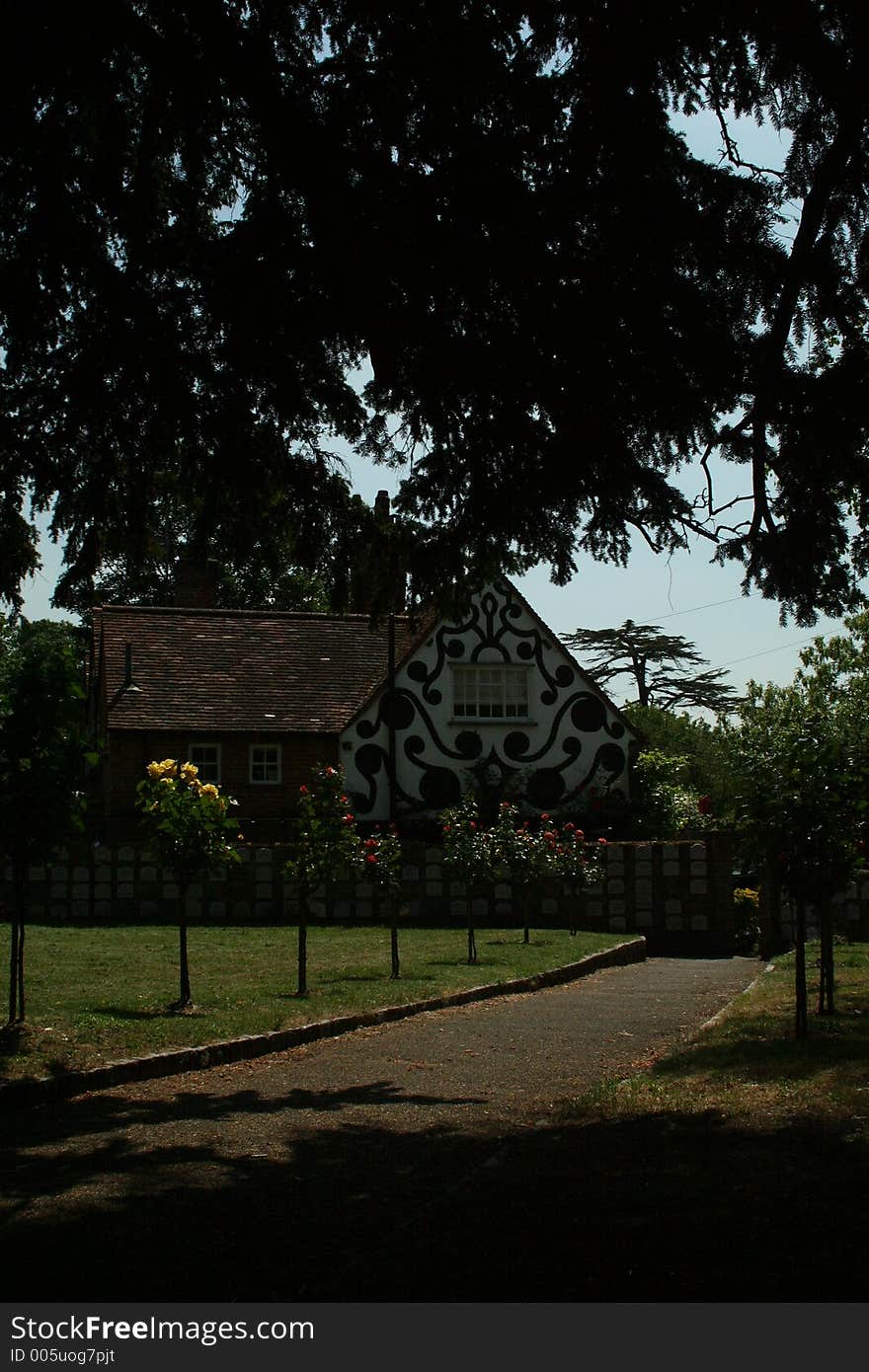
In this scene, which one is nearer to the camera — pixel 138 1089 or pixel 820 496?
pixel 820 496

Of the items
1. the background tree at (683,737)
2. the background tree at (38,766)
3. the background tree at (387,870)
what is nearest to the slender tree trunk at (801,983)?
the background tree at (38,766)

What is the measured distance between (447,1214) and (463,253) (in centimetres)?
524

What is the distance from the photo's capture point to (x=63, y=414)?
903 centimetres

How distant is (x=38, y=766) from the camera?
1134 centimetres

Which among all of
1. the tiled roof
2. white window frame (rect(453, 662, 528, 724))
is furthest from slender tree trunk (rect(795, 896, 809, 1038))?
white window frame (rect(453, 662, 528, 724))

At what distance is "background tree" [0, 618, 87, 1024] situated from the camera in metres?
11.3

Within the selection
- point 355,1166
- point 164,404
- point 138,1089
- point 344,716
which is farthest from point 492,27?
point 344,716

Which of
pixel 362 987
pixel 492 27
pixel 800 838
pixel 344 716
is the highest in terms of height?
pixel 492 27

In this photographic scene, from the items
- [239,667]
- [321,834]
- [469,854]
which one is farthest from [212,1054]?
[239,667]

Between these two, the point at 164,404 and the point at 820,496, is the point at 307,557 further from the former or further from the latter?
the point at 820,496

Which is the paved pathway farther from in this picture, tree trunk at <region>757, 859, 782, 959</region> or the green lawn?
tree trunk at <region>757, 859, 782, 959</region>

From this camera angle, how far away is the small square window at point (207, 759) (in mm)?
31484

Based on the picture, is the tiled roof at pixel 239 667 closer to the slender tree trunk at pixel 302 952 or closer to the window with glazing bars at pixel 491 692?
the window with glazing bars at pixel 491 692

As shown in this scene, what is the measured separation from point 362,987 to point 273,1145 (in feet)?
26.3
